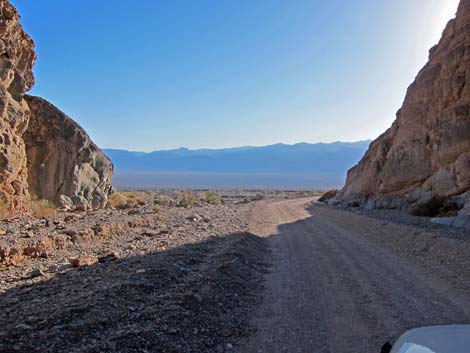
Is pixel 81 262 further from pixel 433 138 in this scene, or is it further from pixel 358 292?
pixel 433 138

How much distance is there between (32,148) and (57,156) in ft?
4.44

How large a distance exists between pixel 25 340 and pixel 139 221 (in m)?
13.0

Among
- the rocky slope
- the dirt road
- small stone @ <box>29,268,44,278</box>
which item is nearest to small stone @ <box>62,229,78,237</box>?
small stone @ <box>29,268,44,278</box>

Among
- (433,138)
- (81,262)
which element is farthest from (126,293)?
(433,138)

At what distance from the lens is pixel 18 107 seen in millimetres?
17562

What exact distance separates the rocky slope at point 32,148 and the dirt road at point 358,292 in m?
11.2

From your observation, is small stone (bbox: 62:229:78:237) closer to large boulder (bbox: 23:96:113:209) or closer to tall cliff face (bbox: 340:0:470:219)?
large boulder (bbox: 23:96:113:209)

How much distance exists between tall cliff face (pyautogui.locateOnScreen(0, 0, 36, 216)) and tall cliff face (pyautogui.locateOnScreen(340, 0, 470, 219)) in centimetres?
2065

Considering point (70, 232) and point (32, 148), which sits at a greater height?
point (32, 148)

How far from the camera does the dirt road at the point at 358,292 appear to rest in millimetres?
5243

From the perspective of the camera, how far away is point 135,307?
223 inches

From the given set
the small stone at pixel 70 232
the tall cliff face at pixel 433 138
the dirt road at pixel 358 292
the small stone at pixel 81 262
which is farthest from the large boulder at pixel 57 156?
the tall cliff face at pixel 433 138

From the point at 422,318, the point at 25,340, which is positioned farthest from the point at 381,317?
the point at 25,340

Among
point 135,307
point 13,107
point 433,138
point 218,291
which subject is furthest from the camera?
point 433,138
